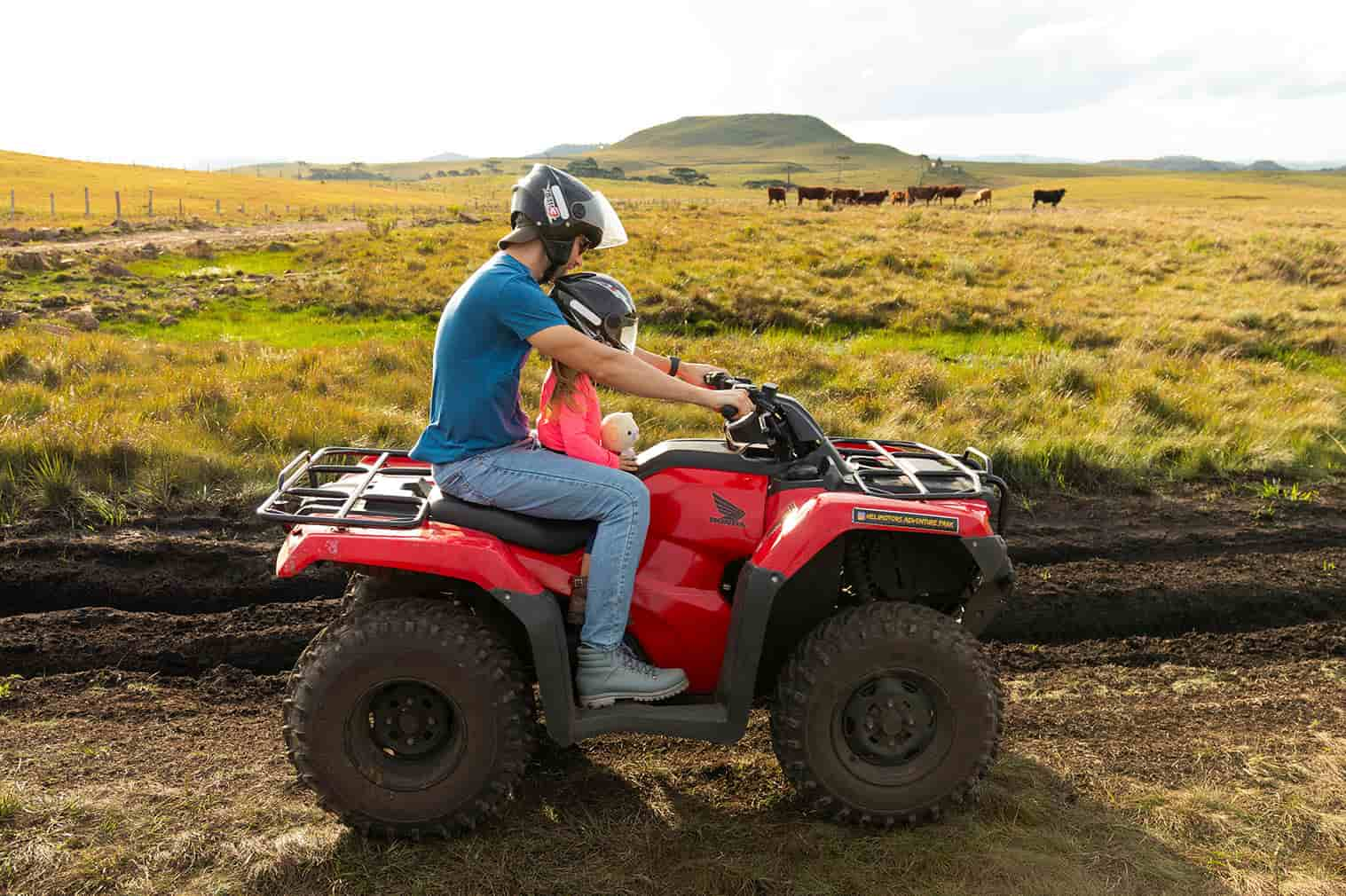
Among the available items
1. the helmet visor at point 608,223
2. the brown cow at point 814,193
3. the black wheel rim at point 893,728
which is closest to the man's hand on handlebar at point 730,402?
the helmet visor at point 608,223

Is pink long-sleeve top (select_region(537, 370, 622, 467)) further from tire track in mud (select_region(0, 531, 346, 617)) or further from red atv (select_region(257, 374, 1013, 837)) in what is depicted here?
tire track in mud (select_region(0, 531, 346, 617))

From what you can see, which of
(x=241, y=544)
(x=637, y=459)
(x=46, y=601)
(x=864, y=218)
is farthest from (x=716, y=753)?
(x=864, y=218)

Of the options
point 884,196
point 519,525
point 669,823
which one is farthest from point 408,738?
point 884,196

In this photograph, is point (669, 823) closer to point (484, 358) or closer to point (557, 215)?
point (484, 358)

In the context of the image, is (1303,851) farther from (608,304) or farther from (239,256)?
(239,256)

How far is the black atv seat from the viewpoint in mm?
4309

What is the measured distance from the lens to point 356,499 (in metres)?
4.45

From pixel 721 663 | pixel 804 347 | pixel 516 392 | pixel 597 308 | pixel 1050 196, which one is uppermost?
pixel 1050 196

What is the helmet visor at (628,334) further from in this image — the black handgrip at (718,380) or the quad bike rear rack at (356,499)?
the quad bike rear rack at (356,499)

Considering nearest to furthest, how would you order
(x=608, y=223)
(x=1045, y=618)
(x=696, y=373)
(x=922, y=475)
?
1. (x=608, y=223)
2. (x=696, y=373)
3. (x=922, y=475)
4. (x=1045, y=618)

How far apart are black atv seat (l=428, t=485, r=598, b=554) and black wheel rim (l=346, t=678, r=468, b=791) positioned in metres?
0.69

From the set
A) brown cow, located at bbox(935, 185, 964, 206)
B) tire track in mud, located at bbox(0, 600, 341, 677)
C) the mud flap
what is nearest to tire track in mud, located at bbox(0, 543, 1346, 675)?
tire track in mud, located at bbox(0, 600, 341, 677)

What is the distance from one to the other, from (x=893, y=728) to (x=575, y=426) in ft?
6.07

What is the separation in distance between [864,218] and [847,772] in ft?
120
